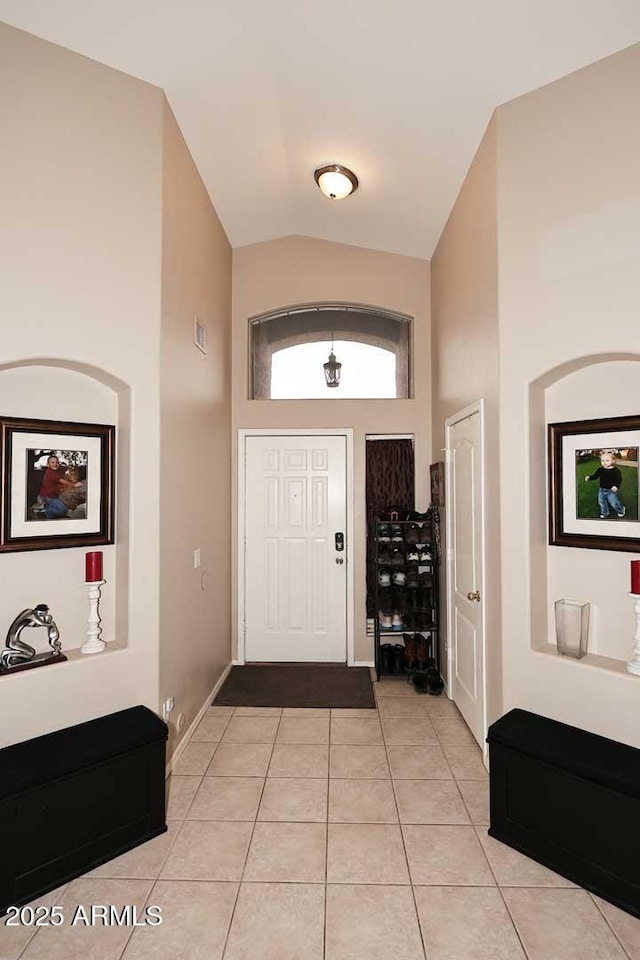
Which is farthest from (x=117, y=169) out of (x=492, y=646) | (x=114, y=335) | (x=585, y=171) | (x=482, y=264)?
(x=492, y=646)

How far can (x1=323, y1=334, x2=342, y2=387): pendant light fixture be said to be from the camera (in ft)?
14.9

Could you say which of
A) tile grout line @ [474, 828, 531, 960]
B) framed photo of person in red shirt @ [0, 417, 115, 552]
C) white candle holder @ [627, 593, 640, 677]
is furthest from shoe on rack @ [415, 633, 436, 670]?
framed photo of person in red shirt @ [0, 417, 115, 552]

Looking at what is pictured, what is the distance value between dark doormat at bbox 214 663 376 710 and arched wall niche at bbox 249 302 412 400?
241 centimetres

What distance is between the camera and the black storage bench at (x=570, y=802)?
1868 millimetres

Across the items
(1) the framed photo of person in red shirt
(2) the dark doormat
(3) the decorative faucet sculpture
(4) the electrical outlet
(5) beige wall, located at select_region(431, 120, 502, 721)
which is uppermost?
(5) beige wall, located at select_region(431, 120, 502, 721)

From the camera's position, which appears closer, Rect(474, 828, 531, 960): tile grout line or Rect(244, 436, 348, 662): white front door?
Rect(474, 828, 531, 960): tile grout line

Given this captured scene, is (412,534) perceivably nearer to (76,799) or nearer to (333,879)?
(333,879)

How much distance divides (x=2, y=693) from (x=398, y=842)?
184cm

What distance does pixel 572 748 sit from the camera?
2104mm

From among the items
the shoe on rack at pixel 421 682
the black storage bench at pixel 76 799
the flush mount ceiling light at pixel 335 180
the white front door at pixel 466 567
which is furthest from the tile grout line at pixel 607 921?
the flush mount ceiling light at pixel 335 180

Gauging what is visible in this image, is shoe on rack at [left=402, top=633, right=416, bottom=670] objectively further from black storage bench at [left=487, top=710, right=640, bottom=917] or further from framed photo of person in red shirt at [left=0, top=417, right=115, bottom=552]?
framed photo of person in red shirt at [left=0, top=417, right=115, bottom=552]

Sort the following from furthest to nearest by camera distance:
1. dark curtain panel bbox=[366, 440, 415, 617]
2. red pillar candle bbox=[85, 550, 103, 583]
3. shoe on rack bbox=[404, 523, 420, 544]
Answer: dark curtain panel bbox=[366, 440, 415, 617], shoe on rack bbox=[404, 523, 420, 544], red pillar candle bbox=[85, 550, 103, 583]

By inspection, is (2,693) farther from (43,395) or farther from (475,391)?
(475,391)

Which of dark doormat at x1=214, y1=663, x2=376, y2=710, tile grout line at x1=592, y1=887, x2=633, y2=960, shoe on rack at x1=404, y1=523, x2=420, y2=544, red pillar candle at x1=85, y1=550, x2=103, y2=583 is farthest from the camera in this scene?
shoe on rack at x1=404, y1=523, x2=420, y2=544
